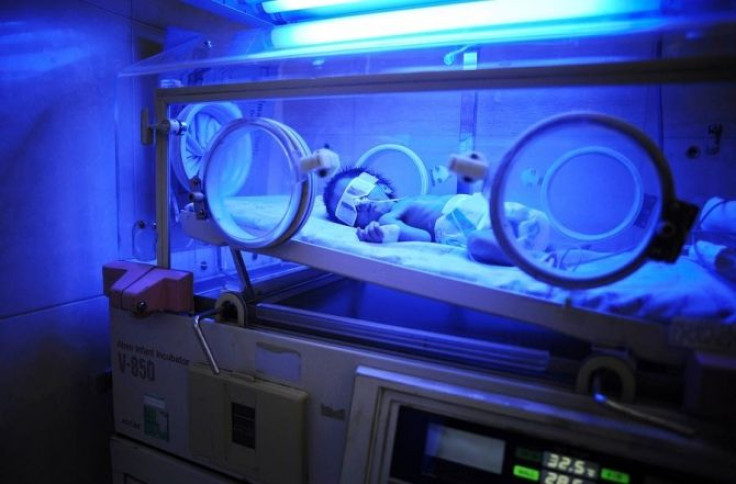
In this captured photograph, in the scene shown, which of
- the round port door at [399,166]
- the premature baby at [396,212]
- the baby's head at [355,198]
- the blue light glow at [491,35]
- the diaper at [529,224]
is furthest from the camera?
the round port door at [399,166]

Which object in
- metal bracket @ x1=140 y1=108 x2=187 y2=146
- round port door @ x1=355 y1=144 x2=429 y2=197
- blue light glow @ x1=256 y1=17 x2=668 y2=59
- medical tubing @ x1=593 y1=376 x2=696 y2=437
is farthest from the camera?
round port door @ x1=355 y1=144 x2=429 y2=197

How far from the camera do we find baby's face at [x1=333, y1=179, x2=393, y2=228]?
1253mm

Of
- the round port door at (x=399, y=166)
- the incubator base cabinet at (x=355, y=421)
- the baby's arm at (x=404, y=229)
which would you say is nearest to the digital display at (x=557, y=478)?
the incubator base cabinet at (x=355, y=421)

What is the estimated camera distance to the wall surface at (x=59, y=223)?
955 mm

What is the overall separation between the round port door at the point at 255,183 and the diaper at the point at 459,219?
42 centimetres

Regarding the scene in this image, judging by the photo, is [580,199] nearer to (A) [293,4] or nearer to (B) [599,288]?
(B) [599,288]

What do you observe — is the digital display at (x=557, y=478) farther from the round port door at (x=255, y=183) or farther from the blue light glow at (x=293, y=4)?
the blue light glow at (x=293, y=4)

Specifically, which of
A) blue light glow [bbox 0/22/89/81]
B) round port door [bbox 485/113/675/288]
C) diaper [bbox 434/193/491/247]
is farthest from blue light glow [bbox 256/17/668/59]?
blue light glow [bbox 0/22/89/81]

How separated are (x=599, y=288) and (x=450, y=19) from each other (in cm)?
58

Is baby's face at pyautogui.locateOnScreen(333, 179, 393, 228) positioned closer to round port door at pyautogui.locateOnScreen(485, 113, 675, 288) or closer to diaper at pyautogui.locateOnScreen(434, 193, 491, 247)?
diaper at pyautogui.locateOnScreen(434, 193, 491, 247)

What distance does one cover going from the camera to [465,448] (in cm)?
62

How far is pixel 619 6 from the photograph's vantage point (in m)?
0.73

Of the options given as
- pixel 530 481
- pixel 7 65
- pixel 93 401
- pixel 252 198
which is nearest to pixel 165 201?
pixel 252 198

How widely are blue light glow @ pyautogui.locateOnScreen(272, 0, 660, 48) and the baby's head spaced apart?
0.42 m
